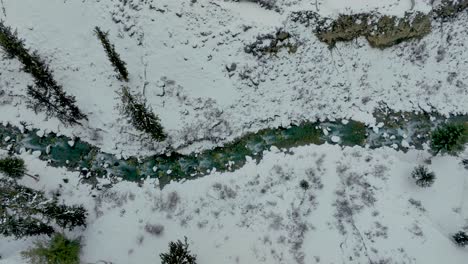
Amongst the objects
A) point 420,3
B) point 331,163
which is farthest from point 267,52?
point 420,3

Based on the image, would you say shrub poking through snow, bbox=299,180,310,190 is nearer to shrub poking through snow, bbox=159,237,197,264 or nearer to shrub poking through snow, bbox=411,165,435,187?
shrub poking through snow, bbox=411,165,435,187

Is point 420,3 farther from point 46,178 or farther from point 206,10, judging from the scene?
point 46,178

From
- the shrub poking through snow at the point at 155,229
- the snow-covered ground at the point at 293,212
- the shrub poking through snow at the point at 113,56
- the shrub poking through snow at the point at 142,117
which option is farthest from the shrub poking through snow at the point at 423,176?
the shrub poking through snow at the point at 113,56

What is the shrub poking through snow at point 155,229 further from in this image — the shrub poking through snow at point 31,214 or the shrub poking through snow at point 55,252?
the shrub poking through snow at point 55,252

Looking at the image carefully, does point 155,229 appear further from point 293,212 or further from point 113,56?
point 113,56

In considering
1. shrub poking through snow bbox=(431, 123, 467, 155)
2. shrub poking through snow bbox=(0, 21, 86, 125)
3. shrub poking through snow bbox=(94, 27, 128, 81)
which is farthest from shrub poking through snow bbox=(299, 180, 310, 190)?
shrub poking through snow bbox=(0, 21, 86, 125)
